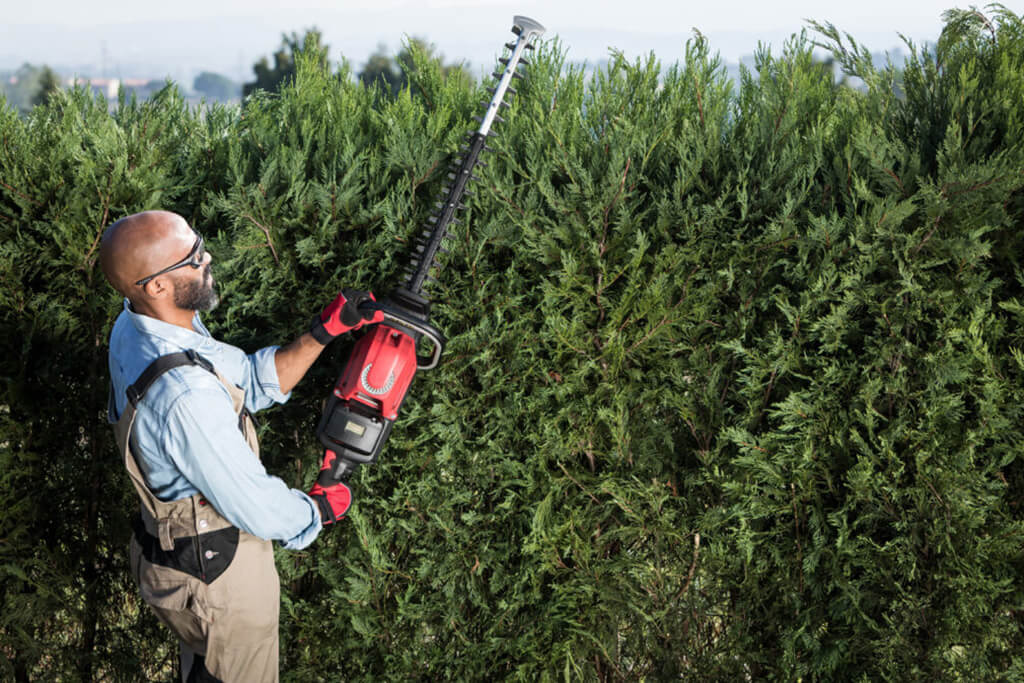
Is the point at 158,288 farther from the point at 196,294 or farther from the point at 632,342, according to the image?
the point at 632,342

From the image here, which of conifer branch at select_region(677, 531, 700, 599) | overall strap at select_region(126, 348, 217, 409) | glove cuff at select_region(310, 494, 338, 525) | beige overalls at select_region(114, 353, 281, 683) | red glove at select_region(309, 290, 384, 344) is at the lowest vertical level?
beige overalls at select_region(114, 353, 281, 683)

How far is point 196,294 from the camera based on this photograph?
2865 millimetres

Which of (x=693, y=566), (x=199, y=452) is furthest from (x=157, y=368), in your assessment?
(x=693, y=566)

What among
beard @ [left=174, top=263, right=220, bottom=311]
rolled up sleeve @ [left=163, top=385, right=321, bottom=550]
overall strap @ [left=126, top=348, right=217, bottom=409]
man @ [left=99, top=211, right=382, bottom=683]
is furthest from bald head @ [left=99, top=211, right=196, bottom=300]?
rolled up sleeve @ [left=163, top=385, right=321, bottom=550]

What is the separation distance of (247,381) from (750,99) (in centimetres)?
228

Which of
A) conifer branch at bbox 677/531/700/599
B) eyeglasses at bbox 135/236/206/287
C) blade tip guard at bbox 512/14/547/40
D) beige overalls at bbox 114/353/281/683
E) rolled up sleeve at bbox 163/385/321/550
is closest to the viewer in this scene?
rolled up sleeve at bbox 163/385/321/550

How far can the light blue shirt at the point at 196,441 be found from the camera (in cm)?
262

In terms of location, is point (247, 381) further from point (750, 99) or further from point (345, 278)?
point (750, 99)

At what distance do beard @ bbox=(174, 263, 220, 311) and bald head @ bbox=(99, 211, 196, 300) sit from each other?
0.37ft

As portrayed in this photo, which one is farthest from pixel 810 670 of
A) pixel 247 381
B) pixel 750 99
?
pixel 247 381

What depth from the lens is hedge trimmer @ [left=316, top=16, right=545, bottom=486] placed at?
298 cm

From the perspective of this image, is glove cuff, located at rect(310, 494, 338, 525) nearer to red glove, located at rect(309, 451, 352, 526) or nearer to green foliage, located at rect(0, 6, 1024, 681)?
red glove, located at rect(309, 451, 352, 526)

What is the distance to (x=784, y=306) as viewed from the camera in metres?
3.19

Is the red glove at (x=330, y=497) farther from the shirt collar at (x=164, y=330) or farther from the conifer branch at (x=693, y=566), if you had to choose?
the conifer branch at (x=693, y=566)
